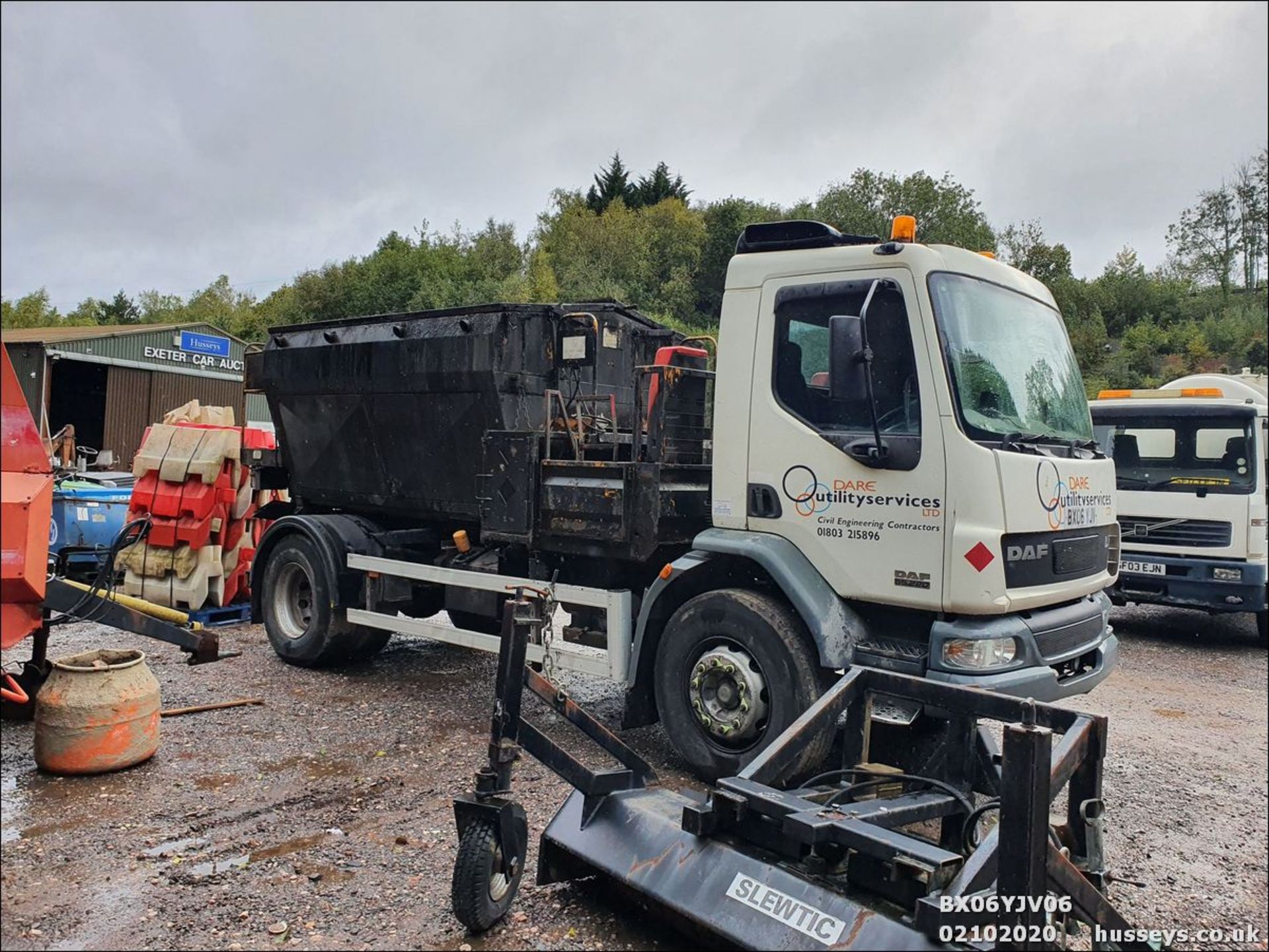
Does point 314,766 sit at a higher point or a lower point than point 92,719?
lower

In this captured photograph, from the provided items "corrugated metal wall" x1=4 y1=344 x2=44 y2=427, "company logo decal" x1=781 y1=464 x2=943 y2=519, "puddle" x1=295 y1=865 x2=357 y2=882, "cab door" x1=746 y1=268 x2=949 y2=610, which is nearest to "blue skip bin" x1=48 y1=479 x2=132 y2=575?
"puddle" x1=295 y1=865 x2=357 y2=882

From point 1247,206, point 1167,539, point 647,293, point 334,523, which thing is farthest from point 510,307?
point 1247,206

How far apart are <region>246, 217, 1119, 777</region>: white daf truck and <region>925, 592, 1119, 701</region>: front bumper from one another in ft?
0.05

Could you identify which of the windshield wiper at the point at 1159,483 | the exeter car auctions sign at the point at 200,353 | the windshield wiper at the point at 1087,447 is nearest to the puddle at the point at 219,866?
the windshield wiper at the point at 1087,447

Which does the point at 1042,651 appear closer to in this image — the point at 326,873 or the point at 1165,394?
the point at 326,873

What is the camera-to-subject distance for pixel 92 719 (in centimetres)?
462

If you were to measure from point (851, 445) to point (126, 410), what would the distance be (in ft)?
78.9

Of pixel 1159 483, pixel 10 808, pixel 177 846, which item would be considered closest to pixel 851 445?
pixel 177 846

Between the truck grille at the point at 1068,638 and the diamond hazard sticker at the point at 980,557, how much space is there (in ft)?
1.64

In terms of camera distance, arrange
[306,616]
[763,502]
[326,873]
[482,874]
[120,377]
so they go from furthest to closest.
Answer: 1. [120,377]
2. [306,616]
3. [763,502]
4. [326,873]
5. [482,874]

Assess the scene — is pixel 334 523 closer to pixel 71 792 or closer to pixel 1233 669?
pixel 71 792

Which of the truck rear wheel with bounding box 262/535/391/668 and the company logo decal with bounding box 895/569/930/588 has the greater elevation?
the company logo decal with bounding box 895/569/930/588

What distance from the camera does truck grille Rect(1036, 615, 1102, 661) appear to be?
14.3 ft

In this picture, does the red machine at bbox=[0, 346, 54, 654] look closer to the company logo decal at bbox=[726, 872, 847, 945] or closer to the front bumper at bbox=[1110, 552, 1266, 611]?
the company logo decal at bbox=[726, 872, 847, 945]
